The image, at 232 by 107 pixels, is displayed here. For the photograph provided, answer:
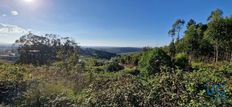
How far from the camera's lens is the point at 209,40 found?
3055cm

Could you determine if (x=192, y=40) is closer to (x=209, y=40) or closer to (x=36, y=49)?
(x=209, y=40)

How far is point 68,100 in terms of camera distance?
24.0 feet

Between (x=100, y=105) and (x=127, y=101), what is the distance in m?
0.65

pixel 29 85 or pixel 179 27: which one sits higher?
pixel 179 27

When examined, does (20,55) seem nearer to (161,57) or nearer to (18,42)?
(18,42)

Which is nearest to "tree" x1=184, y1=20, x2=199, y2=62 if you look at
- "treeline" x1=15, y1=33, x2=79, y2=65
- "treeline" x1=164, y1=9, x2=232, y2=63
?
"treeline" x1=164, y1=9, x2=232, y2=63

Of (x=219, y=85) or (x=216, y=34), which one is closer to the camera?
(x=219, y=85)

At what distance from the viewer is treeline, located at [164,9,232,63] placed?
2855 cm

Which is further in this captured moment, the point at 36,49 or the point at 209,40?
the point at 36,49

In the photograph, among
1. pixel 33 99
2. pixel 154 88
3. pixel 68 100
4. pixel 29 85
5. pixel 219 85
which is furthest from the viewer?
pixel 29 85

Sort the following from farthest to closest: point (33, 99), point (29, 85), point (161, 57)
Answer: point (161, 57)
point (29, 85)
point (33, 99)

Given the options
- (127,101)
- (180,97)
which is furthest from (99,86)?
(180,97)

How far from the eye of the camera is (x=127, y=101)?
6.14 m

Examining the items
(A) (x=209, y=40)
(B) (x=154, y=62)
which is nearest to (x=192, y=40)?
(A) (x=209, y=40)
